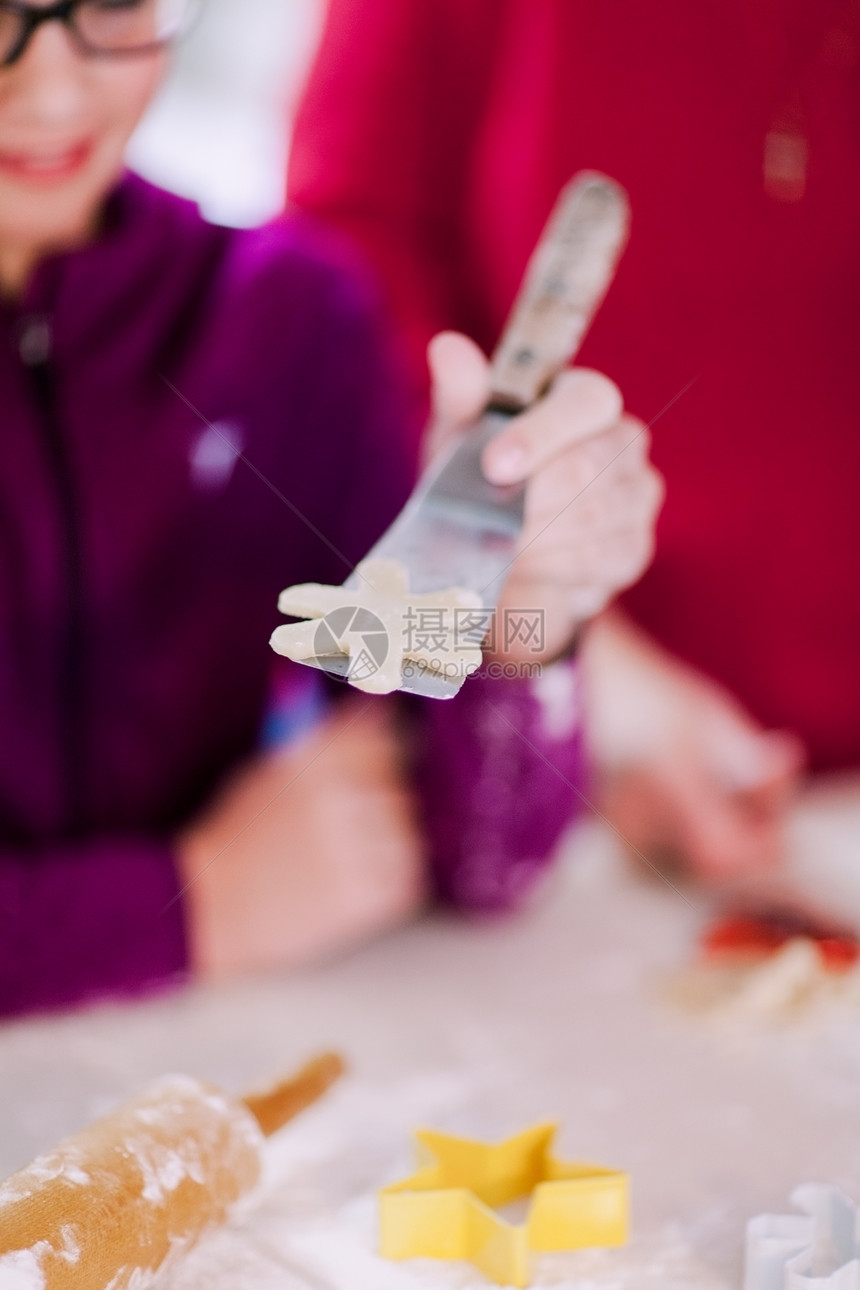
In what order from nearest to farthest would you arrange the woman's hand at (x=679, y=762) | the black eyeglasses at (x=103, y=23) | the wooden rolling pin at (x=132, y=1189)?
the wooden rolling pin at (x=132, y=1189), the black eyeglasses at (x=103, y=23), the woman's hand at (x=679, y=762)

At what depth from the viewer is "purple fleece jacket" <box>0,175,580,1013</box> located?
0.57m

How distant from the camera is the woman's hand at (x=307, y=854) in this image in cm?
57

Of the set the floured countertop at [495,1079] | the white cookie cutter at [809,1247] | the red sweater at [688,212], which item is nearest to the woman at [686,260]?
the red sweater at [688,212]

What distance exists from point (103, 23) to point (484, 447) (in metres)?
0.24

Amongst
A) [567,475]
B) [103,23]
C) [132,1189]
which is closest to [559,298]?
[567,475]

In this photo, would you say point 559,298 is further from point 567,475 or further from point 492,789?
point 492,789

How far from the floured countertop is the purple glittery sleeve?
24mm

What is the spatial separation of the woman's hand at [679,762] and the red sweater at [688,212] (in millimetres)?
56

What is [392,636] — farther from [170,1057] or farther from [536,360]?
[170,1057]

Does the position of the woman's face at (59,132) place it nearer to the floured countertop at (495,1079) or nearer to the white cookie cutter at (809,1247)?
the floured countertop at (495,1079)

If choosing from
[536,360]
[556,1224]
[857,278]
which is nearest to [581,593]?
[536,360]

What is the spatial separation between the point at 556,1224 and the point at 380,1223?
0.18 feet

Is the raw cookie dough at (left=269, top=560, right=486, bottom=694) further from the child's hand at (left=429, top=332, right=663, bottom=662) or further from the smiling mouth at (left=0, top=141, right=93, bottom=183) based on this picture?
the smiling mouth at (left=0, top=141, right=93, bottom=183)

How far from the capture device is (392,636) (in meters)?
0.34
